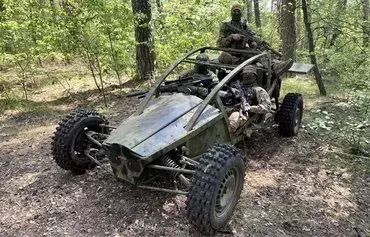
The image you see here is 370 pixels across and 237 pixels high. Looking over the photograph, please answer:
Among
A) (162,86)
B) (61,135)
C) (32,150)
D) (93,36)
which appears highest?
(93,36)

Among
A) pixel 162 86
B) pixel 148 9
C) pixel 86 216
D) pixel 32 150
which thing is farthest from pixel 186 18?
pixel 86 216

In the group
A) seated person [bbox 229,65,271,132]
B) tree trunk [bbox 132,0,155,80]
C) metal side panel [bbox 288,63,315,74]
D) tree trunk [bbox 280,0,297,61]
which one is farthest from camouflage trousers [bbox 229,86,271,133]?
tree trunk [bbox 280,0,297,61]

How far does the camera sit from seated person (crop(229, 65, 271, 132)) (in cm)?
550

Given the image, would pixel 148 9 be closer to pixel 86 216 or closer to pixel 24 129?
pixel 24 129

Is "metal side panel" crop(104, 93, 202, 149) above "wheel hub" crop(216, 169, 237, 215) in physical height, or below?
above

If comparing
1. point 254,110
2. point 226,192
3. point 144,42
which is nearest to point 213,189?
point 226,192

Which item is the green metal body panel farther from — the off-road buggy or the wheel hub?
the wheel hub

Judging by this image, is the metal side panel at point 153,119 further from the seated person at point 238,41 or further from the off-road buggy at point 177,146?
the seated person at point 238,41

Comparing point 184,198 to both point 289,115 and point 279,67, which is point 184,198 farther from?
point 279,67

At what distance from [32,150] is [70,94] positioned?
12.4 ft

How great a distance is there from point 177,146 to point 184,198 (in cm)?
77

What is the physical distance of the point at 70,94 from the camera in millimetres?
10344

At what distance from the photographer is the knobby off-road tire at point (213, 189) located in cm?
392

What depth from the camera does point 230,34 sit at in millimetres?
7297
